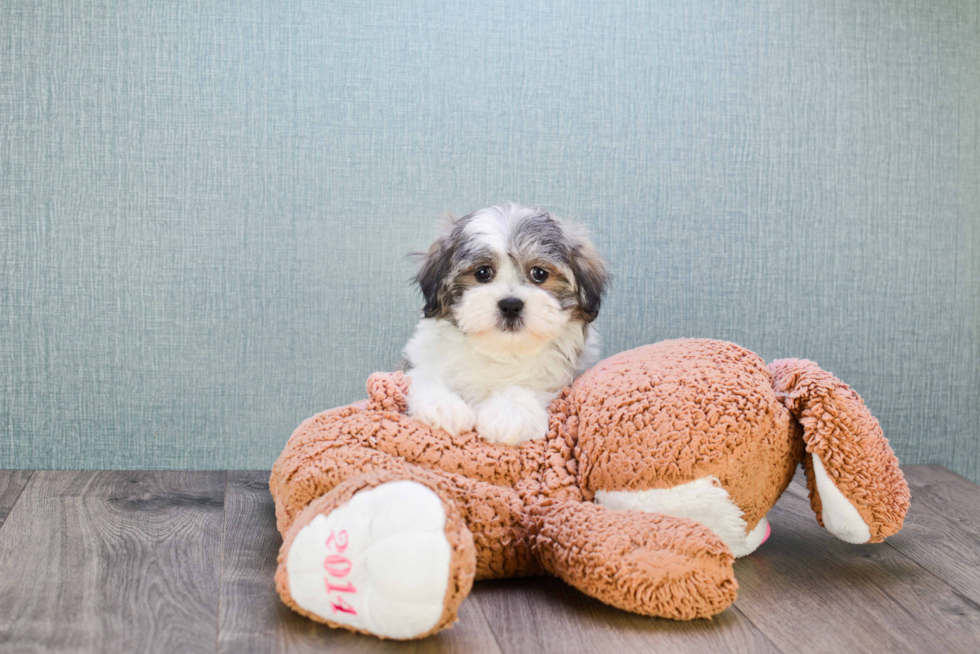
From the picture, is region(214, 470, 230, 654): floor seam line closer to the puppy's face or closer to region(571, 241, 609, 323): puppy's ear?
the puppy's face

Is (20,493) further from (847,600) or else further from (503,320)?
(847,600)

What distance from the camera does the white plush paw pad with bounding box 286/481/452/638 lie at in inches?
48.3

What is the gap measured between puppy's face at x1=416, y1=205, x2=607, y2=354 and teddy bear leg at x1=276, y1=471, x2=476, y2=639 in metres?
0.51

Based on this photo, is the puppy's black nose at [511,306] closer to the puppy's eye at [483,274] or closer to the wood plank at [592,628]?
the puppy's eye at [483,274]

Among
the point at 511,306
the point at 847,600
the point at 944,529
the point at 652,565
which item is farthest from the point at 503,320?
the point at 944,529

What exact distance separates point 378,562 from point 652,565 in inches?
17.8

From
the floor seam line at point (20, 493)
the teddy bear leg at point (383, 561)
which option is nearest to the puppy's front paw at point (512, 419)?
the teddy bear leg at point (383, 561)

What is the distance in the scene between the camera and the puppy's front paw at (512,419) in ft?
5.61

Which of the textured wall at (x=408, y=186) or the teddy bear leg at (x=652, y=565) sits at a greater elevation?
the textured wall at (x=408, y=186)

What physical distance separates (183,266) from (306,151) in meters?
0.49

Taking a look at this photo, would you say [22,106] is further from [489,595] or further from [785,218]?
[785,218]

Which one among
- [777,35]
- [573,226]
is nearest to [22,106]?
[573,226]

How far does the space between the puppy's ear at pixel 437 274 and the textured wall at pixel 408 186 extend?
0.62 metres

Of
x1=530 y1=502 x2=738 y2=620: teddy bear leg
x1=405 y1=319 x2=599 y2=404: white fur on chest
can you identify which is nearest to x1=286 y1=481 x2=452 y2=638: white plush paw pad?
x1=530 y1=502 x2=738 y2=620: teddy bear leg
